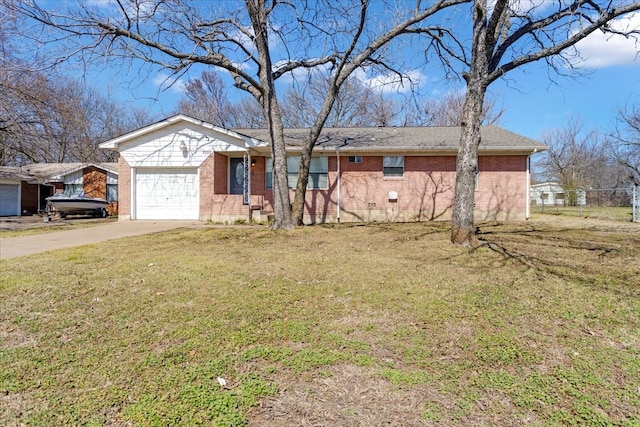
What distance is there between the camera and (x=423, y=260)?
588 cm

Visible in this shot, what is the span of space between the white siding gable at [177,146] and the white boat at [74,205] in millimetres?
6185

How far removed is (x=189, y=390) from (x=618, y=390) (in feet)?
9.42

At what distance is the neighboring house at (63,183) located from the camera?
2027cm

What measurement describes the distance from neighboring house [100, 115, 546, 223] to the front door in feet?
2.10

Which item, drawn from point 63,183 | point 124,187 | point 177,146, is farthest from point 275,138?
point 63,183

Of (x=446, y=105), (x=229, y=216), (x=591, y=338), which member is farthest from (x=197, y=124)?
(x=446, y=105)

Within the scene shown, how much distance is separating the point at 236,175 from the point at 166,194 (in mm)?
2989

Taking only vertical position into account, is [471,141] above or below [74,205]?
above

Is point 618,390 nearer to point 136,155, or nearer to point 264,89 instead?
point 264,89

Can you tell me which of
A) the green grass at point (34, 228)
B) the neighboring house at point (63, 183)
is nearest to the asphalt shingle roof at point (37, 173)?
the neighboring house at point (63, 183)

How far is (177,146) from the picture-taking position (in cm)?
1335

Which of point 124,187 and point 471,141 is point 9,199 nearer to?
point 124,187

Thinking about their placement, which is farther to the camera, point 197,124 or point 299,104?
point 299,104

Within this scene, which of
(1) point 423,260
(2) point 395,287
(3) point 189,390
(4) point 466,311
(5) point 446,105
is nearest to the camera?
(3) point 189,390
